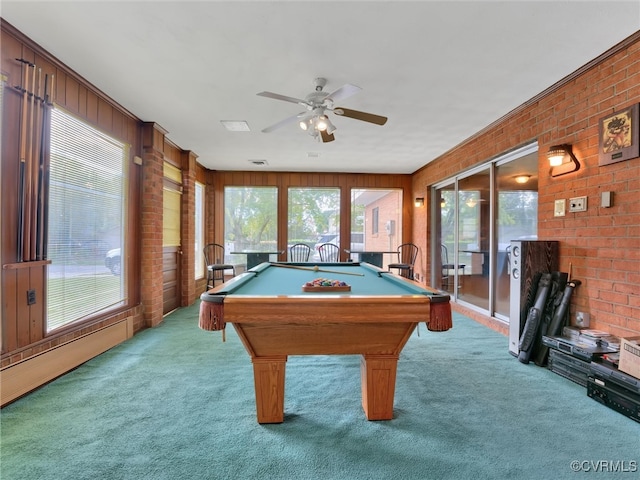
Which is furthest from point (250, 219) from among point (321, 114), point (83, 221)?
point (321, 114)

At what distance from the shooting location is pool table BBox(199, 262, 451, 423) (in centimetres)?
159

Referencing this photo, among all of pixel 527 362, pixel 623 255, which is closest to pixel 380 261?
pixel 527 362

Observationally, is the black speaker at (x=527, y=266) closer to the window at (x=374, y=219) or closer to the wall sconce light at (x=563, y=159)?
the wall sconce light at (x=563, y=159)

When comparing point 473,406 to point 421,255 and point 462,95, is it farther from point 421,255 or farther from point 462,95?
point 421,255

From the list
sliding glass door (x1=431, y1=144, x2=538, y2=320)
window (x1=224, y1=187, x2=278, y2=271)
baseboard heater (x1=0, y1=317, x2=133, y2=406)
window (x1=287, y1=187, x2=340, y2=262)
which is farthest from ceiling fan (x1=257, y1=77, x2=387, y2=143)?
window (x1=224, y1=187, x2=278, y2=271)

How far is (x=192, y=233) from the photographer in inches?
212

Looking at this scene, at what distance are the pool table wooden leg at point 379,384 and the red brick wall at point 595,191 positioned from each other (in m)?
1.88

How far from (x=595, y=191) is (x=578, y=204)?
159 mm

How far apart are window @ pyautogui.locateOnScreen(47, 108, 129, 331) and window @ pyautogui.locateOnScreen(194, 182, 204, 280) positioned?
258 centimetres

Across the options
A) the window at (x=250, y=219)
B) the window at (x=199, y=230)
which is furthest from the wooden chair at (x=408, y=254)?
the window at (x=199, y=230)

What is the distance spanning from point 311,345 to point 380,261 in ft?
14.6

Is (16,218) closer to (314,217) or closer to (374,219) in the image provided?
(314,217)

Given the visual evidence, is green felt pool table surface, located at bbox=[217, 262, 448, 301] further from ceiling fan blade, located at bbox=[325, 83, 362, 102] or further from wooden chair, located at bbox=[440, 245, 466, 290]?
wooden chair, located at bbox=[440, 245, 466, 290]

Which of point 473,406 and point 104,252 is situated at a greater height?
point 104,252
